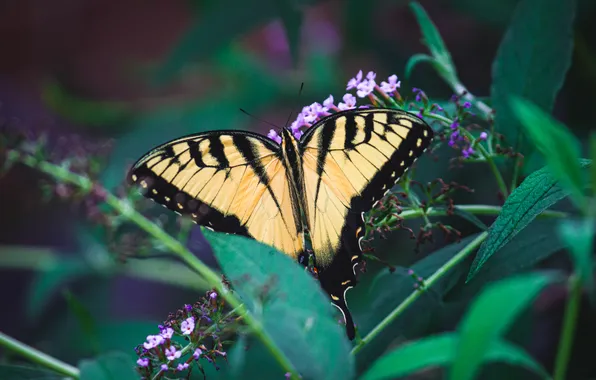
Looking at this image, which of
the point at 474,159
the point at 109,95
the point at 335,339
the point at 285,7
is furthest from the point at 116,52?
the point at 335,339

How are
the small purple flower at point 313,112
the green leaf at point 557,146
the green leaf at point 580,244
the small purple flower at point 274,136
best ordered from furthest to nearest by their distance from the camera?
the small purple flower at point 274,136 → the small purple flower at point 313,112 → the green leaf at point 557,146 → the green leaf at point 580,244

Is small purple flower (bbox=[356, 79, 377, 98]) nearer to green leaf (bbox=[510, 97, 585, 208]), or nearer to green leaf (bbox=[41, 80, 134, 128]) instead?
green leaf (bbox=[510, 97, 585, 208])

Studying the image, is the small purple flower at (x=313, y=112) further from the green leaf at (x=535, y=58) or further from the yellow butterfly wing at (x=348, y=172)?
the green leaf at (x=535, y=58)

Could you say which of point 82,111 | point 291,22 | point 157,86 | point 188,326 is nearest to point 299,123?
point 188,326

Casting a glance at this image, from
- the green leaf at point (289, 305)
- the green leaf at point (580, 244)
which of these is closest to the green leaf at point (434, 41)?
the green leaf at point (289, 305)

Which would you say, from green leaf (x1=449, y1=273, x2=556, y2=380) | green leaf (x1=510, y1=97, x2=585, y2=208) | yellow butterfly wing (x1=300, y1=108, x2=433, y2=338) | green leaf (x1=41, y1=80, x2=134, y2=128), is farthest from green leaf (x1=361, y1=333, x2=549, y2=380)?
green leaf (x1=41, y1=80, x2=134, y2=128)

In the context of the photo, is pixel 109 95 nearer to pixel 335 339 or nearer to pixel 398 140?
pixel 398 140

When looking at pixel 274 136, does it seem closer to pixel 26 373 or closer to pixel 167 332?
pixel 167 332
